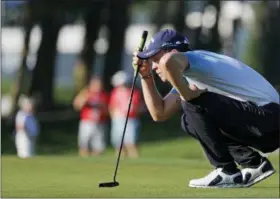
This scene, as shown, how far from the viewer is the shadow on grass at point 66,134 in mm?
25766

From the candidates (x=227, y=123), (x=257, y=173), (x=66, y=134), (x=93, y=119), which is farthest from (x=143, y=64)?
(x=66, y=134)

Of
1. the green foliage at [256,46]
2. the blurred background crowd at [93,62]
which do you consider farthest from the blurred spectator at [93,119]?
the green foliage at [256,46]

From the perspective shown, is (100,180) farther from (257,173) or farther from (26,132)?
(26,132)

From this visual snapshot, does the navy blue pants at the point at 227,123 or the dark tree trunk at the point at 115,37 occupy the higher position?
the navy blue pants at the point at 227,123

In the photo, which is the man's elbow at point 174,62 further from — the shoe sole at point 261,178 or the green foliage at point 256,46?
the green foliage at point 256,46

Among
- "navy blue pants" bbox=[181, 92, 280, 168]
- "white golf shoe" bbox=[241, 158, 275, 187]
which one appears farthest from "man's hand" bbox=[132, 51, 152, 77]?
"white golf shoe" bbox=[241, 158, 275, 187]

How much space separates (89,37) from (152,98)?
24.0 m

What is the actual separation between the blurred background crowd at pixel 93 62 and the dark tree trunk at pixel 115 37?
0.03 m

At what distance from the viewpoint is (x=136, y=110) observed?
20.3 meters

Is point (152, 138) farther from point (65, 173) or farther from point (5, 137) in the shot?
point (65, 173)

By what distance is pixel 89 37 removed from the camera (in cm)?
3234

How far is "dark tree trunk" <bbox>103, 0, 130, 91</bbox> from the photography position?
30.9m

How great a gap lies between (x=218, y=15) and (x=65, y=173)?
24335 mm

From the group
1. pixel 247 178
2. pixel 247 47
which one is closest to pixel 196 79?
pixel 247 178
